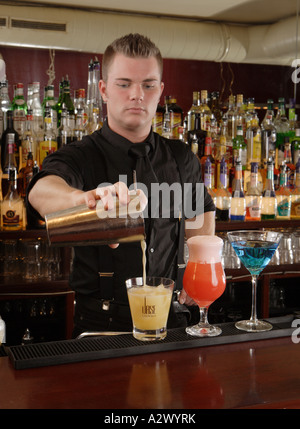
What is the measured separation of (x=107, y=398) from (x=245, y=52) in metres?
3.30

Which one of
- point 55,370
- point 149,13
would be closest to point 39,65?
point 149,13

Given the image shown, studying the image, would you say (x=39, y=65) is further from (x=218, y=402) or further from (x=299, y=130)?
(x=218, y=402)

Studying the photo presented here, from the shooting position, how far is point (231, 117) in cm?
363

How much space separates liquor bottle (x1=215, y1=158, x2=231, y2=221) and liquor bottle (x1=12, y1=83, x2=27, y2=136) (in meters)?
1.18

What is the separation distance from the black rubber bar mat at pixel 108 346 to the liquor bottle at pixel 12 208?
1.57 metres

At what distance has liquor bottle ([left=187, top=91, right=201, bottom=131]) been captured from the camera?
344 centimetres

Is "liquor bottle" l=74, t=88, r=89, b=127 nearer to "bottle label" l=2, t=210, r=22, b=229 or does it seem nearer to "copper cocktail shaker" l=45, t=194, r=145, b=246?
"bottle label" l=2, t=210, r=22, b=229

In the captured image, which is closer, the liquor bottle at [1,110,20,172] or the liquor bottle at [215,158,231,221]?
the liquor bottle at [1,110,20,172]

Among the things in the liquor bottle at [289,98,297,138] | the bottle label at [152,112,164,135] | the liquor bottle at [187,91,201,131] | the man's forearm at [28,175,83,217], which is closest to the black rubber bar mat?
the man's forearm at [28,175,83,217]

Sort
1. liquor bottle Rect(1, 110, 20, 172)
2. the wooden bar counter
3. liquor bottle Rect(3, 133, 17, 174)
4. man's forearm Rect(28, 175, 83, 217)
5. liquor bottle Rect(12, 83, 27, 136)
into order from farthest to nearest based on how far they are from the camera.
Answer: liquor bottle Rect(12, 83, 27, 136)
liquor bottle Rect(1, 110, 20, 172)
liquor bottle Rect(3, 133, 17, 174)
man's forearm Rect(28, 175, 83, 217)
the wooden bar counter

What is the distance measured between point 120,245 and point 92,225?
851 millimetres

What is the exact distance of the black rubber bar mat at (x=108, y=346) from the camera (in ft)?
4.10

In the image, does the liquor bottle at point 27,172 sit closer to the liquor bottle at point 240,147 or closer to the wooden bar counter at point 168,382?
the liquor bottle at point 240,147

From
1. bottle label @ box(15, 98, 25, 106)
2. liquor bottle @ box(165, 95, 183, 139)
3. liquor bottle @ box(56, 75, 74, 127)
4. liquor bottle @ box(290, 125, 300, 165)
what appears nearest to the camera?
bottle label @ box(15, 98, 25, 106)
